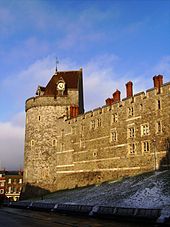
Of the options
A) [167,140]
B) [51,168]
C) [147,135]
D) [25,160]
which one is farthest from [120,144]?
[25,160]

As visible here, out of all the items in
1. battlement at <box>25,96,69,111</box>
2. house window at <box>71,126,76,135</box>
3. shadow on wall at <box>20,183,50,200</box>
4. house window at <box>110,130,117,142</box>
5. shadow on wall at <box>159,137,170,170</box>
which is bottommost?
shadow on wall at <box>20,183,50,200</box>

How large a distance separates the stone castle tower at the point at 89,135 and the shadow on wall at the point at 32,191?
57cm

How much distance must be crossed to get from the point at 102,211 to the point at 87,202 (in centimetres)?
649

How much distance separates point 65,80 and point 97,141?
53.8 ft

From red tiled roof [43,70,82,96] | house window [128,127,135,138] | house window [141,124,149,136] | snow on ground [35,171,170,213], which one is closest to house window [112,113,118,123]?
house window [128,127,135,138]

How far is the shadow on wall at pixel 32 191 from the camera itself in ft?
153

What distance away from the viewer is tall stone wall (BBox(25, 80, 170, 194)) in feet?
103

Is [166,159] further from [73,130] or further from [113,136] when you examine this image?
[73,130]

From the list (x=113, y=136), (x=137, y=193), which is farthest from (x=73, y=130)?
(x=137, y=193)

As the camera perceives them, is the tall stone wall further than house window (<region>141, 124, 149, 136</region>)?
No

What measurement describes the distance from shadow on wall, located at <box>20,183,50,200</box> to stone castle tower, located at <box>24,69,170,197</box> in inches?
22.5

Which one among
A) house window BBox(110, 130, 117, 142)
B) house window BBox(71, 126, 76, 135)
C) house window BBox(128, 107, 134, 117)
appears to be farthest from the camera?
house window BBox(71, 126, 76, 135)

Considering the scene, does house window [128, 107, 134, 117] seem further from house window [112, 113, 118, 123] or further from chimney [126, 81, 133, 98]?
house window [112, 113, 118, 123]

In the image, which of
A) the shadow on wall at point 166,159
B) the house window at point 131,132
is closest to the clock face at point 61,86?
the house window at point 131,132
